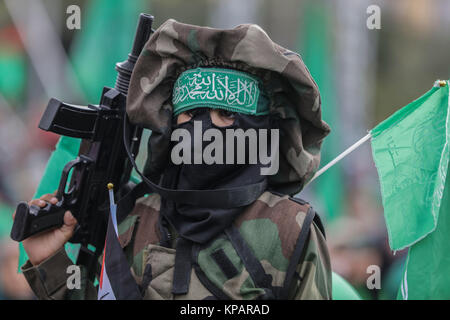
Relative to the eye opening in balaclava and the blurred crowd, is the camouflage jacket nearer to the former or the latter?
the eye opening in balaclava

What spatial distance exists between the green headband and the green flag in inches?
29.2

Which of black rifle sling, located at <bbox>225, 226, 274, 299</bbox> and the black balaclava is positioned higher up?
the black balaclava

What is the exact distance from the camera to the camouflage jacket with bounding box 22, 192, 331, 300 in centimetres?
207

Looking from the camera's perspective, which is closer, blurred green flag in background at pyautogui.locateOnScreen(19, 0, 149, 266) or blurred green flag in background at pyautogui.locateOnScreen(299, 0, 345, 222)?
blurred green flag in background at pyautogui.locateOnScreen(19, 0, 149, 266)

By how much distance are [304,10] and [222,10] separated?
0.94 meters

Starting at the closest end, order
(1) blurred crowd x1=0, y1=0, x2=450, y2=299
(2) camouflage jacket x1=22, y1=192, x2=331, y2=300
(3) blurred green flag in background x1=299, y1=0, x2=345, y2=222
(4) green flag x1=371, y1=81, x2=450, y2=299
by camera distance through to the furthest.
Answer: (2) camouflage jacket x1=22, y1=192, x2=331, y2=300 → (4) green flag x1=371, y1=81, x2=450, y2=299 → (1) blurred crowd x1=0, y1=0, x2=450, y2=299 → (3) blurred green flag in background x1=299, y1=0, x2=345, y2=222

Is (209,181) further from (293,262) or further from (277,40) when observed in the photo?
(277,40)

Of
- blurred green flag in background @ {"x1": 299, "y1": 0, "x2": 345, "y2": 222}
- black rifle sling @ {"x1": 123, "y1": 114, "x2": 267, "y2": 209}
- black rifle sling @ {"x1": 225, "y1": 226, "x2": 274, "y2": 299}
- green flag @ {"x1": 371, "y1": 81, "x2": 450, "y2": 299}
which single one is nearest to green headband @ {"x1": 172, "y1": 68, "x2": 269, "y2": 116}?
black rifle sling @ {"x1": 123, "y1": 114, "x2": 267, "y2": 209}

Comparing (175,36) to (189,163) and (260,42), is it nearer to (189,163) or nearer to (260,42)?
(260,42)

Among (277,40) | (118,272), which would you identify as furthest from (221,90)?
(277,40)

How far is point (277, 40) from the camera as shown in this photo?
20.6 ft

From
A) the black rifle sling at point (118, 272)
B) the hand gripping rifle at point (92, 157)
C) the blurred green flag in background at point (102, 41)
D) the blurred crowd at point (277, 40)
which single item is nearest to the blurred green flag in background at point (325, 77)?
the blurred crowd at point (277, 40)

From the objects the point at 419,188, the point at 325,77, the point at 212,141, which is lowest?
the point at 419,188

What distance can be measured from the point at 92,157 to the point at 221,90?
67cm
